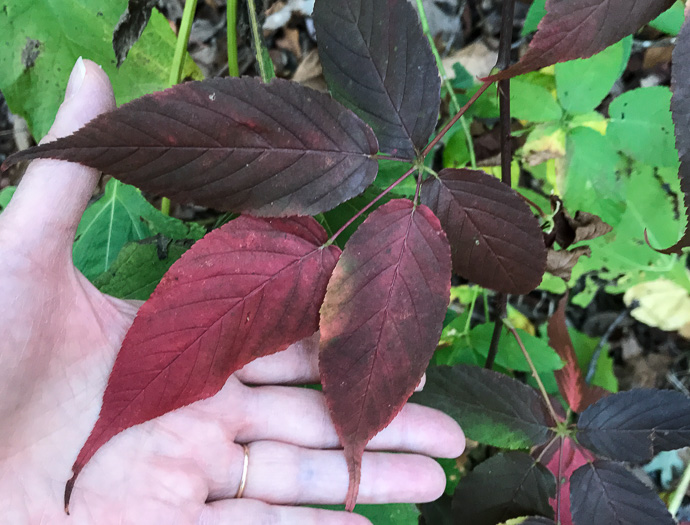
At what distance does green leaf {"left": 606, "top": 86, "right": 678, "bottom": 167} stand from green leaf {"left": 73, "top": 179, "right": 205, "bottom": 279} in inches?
41.4

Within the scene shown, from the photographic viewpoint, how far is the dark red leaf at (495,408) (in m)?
0.92

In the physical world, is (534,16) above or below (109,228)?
above

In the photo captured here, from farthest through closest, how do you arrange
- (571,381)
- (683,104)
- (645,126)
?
1. (571,381)
2. (645,126)
3. (683,104)

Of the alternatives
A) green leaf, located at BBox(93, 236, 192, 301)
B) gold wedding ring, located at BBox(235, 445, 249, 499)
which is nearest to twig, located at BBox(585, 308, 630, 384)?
gold wedding ring, located at BBox(235, 445, 249, 499)

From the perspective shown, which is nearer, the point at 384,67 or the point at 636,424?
the point at 384,67

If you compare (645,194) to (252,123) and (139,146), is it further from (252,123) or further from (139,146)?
(139,146)

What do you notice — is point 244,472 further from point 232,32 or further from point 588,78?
point 588,78

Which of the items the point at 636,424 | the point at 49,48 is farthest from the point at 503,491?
the point at 49,48

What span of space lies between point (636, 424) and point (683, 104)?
623 millimetres

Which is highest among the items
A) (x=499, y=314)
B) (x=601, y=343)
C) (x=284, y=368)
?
(x=499, y=314)

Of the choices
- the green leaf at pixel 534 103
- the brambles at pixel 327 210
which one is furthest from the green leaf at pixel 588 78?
the brambles at pixel 327 210

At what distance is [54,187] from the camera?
0.74 meters

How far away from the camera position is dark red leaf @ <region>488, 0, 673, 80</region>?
0.54 meters

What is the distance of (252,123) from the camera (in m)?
0.61
